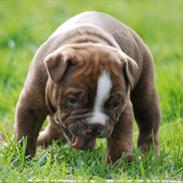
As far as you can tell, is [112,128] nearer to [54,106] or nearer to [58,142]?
[54,106]

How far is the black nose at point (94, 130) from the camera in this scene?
19.4ft

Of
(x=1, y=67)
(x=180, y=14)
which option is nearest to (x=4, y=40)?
(x=1, y=67)

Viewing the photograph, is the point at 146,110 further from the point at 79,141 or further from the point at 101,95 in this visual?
the point at 101,95

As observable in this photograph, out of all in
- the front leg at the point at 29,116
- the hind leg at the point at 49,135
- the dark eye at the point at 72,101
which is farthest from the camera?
the hind leg at the point at 49,135

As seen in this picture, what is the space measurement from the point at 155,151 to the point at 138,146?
2.19 feet

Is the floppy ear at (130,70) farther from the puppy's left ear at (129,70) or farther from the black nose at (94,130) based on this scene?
the black nose at (94,130)

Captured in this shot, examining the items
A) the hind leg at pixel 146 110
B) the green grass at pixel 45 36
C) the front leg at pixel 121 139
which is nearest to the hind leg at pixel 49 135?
the green grass at pixel 45 36

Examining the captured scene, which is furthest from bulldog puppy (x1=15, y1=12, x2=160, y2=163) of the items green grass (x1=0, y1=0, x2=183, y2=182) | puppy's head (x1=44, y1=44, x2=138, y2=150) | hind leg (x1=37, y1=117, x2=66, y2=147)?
hind leg (x1=37, y1=117, x2=66, y2=147)

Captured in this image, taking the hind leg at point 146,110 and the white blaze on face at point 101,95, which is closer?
the white blaze on face at point 101,95

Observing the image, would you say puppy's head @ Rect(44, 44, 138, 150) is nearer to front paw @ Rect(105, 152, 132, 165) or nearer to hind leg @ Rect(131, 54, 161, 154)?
front paw @ Rect(105, 152, 132, 165)

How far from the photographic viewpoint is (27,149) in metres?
6.58

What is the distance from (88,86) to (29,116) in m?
0.75

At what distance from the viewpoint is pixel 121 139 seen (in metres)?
6.34

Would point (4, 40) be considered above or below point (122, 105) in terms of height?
below
